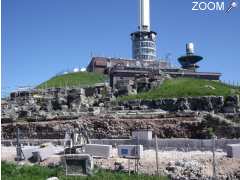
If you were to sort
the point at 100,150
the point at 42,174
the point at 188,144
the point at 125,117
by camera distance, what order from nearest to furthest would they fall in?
the point at 42,174
the point at 100,150
the point at 188,144
the point at 125,117

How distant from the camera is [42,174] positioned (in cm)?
2034

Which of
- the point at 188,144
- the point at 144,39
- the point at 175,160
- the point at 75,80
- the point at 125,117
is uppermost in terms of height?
the point at 144,39

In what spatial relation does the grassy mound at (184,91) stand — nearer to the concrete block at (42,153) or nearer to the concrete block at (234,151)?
the concrete block at (42,153)

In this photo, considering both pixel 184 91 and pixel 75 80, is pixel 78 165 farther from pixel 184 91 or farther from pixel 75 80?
pixel 75 80

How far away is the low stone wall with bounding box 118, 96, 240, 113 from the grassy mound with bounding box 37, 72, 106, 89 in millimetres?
24984

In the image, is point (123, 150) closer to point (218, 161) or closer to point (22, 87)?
point (218, 161)

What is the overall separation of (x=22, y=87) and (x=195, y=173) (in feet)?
170

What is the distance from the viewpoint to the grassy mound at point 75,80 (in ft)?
234

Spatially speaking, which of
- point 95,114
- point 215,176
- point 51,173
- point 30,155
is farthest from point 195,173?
point 95,114

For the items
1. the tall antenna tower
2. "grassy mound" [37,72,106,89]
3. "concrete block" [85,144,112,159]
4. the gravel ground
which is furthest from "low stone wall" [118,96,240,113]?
the tall antenna tower

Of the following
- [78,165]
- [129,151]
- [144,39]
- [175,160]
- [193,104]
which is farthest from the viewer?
[144,39]

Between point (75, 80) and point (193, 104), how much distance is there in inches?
1339

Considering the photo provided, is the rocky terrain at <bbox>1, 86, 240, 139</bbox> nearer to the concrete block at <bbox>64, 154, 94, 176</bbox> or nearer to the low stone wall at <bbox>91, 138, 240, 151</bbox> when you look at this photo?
the low stone wall at <bbox>91, 138, 240, 151</bbox>

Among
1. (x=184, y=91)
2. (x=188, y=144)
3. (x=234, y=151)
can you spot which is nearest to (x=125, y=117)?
(x=188, y=144)
